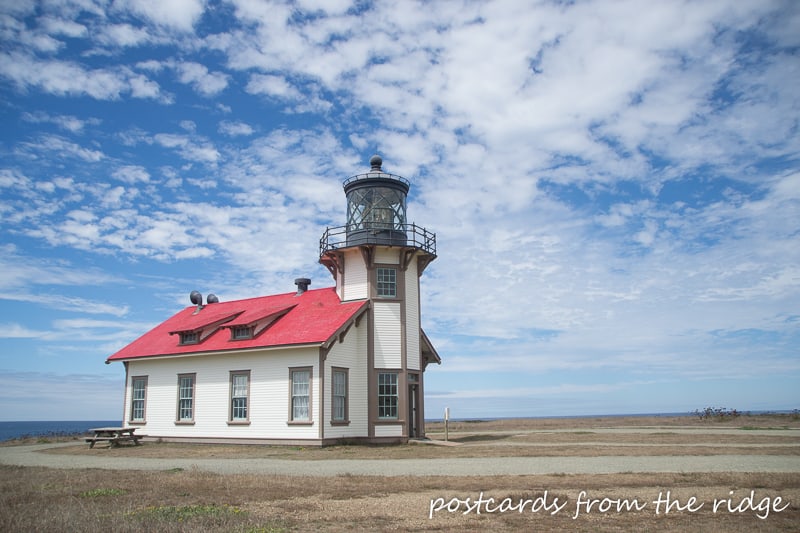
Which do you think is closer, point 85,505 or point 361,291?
point 85,505

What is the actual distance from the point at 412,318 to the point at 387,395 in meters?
3.21

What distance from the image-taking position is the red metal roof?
24.2 metres

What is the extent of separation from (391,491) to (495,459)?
6826mm

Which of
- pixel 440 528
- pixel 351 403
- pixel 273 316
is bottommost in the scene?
pixel 440 528

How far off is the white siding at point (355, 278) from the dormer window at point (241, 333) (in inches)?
155

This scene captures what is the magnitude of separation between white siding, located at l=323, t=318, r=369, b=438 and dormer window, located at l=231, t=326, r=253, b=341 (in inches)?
155

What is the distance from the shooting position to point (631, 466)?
14602 mm

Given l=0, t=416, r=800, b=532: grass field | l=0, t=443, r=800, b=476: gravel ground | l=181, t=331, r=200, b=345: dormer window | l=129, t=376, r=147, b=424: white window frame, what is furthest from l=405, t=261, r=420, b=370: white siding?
l=0, t=416, r=800, b=532: grass field

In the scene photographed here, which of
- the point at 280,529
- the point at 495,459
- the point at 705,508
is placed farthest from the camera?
the point at 495,459

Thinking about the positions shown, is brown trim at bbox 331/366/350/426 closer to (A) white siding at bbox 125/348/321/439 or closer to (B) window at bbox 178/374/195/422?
(A) white siding at bbox 125/348/321/439

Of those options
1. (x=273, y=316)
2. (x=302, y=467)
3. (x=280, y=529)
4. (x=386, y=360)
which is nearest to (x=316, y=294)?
(x=273, y=316)

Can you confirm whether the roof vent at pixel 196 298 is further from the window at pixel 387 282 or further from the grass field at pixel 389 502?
the grass field at pixel 389 502

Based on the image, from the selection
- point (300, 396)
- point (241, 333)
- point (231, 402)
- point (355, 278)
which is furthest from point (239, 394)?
point (355, 278)

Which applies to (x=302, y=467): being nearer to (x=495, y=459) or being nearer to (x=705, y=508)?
(x=495, y=459)
